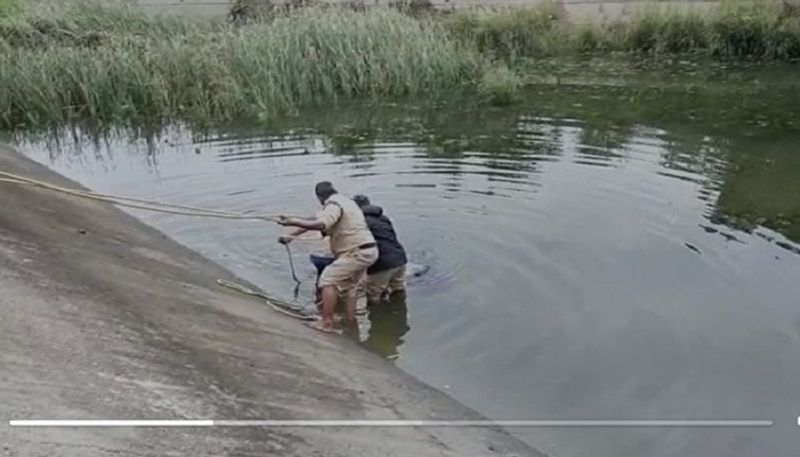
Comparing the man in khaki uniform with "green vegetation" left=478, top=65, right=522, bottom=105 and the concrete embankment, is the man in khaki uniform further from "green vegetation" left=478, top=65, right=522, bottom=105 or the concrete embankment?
"green vegetation" left=478, top=65, right=522, bottom=105

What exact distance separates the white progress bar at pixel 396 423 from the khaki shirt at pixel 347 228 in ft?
8.46

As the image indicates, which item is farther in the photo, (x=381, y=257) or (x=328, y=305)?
(x=381, y=257)

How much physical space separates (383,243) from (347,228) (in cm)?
69

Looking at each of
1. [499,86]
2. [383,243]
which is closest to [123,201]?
[383,243]

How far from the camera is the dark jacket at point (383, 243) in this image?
9.80 m

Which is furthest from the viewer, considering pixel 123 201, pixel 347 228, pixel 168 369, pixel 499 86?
pixel 499 86

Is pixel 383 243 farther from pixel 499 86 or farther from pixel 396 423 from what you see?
pixel 499 86

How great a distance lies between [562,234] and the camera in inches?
475

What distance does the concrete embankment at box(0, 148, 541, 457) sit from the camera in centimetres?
543

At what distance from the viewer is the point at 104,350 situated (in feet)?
21.3

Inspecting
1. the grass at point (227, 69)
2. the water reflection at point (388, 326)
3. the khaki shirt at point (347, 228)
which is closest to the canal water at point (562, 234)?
the water reflection at point (388, 326)

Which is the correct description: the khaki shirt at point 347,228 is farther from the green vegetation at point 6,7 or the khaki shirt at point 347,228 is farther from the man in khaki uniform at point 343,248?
the green vegetation at point 6,7

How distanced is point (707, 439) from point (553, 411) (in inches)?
48.7

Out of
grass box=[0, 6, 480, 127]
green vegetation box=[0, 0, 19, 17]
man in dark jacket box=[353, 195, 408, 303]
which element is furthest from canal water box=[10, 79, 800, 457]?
green vegetation box=[0, 0, 19, 17]
